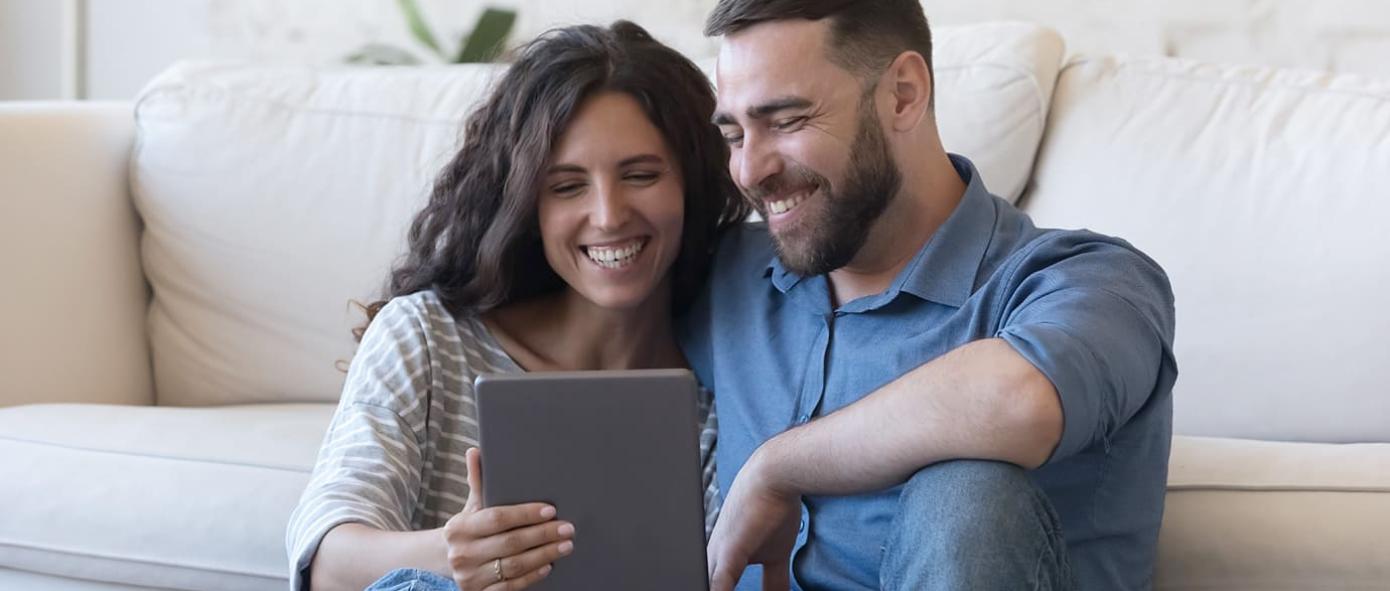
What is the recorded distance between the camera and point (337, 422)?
137 cm

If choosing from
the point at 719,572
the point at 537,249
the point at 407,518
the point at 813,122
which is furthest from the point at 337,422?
the point at 813,122

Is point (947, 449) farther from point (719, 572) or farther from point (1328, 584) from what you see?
point (1328, 584)

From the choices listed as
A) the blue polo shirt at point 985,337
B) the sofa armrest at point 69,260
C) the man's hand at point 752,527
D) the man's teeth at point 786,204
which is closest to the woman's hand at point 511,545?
the man's hand at point 752,527

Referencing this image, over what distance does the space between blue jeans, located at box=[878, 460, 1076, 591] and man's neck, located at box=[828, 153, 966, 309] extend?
1.08 ft

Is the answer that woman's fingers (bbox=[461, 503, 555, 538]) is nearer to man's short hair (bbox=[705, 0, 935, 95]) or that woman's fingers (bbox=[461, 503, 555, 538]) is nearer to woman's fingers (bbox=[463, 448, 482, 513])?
woman's fingers (bbox=[463, 448, 482, 513])

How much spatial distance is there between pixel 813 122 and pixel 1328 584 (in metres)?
0.59

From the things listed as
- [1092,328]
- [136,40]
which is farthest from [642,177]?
[136,40]

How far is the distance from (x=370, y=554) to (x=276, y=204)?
0.86m

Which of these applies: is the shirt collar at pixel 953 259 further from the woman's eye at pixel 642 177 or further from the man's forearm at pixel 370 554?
the man's forearm at pixel 370 554

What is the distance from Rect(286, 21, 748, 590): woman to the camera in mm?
1342

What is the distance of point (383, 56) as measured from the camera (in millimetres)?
2855

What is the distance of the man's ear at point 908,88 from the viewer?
4.44ft

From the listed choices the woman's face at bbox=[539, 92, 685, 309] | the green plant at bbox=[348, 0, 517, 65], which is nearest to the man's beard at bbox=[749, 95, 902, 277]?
the woman's face at bbox=[539, 92, 685, 309]

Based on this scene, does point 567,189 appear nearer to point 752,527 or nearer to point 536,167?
point 536,167
